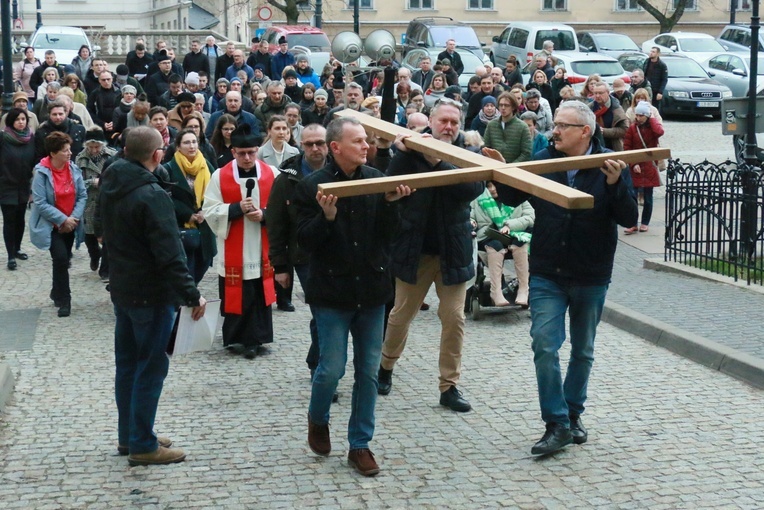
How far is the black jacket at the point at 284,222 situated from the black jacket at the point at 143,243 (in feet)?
4.11

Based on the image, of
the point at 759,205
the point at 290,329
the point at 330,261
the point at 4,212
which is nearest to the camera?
the point at 330,261

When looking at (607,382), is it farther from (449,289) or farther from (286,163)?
(286,163)

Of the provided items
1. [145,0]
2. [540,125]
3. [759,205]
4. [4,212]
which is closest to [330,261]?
[759,205]

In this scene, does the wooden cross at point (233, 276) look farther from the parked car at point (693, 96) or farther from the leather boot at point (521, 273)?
the parked car at point (693, 96)

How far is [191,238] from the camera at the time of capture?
10.7 metres

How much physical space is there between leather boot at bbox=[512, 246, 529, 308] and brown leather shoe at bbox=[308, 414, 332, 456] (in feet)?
14.8

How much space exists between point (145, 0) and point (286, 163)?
51783 millimetres

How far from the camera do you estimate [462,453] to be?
7410mm

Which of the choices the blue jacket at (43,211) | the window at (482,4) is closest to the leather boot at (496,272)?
the blue jacket at (43,211)

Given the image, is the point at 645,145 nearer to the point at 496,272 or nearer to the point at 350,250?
the point at 496,272

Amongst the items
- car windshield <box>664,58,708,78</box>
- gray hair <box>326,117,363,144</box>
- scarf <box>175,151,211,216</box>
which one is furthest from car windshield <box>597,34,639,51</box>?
gray hair <box>326,117,363,144</box>

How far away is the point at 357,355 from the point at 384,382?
5.54 feet

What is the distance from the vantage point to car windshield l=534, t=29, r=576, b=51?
38312 millimetres

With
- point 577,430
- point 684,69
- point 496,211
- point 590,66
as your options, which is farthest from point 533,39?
point 577,430
